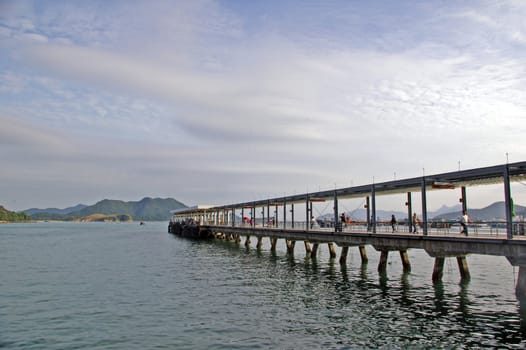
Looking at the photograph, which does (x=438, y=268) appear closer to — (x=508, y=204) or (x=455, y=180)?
(x=455, y=180)

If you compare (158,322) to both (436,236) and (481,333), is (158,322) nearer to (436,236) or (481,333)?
(481,333)

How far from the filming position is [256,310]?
21.7m

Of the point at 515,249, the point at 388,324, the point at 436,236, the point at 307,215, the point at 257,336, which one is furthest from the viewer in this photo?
the point at 307,215

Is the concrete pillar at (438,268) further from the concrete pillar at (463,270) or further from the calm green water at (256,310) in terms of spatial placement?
the concrete pillar at (463,270)

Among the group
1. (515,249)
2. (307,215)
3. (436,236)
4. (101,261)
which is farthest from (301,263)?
(515,249)

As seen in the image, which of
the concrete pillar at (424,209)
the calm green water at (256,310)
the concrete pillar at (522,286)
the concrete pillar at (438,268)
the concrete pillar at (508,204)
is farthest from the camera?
the concrete pillar at (438,268)

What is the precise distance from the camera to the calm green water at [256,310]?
55.2 ft

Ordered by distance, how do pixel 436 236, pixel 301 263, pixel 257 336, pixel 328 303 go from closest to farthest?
pixel 257 336 → pixel 328 303 → pixel 436 236 → pixel 301 263

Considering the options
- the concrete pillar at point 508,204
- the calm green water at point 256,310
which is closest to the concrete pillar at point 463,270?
the calm green water at point 256,310

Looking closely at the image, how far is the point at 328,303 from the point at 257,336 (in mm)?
7487

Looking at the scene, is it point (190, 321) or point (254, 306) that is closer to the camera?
point (190, 321)

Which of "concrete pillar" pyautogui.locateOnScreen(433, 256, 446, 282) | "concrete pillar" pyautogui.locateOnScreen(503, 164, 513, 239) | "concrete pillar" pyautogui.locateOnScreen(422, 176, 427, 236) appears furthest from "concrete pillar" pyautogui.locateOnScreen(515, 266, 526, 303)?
"concrete pillar" pyautogui.locateOnScreen(433, 256, 446, 282)

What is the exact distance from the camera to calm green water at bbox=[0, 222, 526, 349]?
16.8 meters

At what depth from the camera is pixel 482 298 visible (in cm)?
2494
